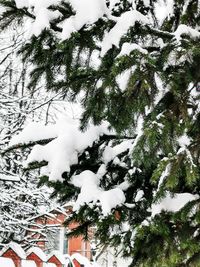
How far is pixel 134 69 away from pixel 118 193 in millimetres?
939

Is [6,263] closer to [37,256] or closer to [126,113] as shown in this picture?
[37,256]

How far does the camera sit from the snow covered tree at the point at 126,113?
2.03 m

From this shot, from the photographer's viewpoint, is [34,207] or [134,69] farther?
[34,207]

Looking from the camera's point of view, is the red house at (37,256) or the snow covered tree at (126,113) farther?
the red house at (37,256)

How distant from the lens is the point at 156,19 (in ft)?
10.1

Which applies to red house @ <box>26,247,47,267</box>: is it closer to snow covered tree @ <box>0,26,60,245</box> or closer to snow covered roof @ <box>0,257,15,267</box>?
snow covered roof @ <box>0,257,15,267</box>

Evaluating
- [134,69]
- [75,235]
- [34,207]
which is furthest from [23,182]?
[134,69]

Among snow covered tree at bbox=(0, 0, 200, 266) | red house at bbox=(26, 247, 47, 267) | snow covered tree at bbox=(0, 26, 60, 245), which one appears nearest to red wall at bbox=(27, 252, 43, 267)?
red house at bbox=(26, 247, 47, 267)

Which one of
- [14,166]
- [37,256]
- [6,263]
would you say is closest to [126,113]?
[6,263]

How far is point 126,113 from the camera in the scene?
2301 mm

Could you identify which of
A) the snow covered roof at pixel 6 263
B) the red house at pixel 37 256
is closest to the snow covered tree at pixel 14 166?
the red house at pixel 37 256

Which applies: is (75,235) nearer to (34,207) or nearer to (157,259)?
(157,259)

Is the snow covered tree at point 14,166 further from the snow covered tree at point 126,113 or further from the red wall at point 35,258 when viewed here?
the snow covered tree at point 126,113

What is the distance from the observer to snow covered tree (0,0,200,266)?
2.03 metres
